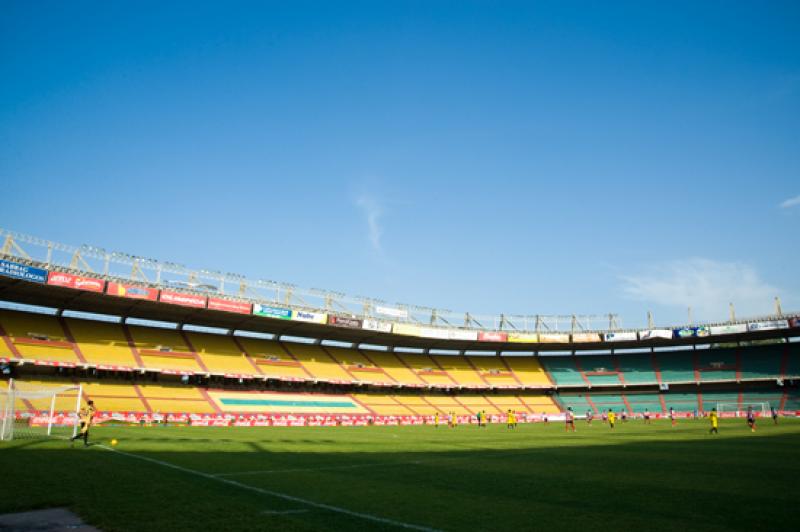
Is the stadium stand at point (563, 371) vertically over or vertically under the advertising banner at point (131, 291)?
under

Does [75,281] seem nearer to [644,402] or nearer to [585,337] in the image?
[585,337]

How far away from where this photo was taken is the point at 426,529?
7.07m

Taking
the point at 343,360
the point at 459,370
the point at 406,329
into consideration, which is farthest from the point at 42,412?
the point at 459,370

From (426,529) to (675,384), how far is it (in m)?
70.6

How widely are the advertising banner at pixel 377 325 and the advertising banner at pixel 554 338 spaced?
23.3 m

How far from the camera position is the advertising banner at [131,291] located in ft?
140

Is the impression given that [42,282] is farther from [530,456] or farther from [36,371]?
[530,456]

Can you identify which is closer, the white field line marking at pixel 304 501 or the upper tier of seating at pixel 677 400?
the white field line marking at pixel 304 501

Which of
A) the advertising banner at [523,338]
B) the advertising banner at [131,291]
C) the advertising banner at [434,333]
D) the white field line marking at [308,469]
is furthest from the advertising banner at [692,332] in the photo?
the advertising banner at [131,291]

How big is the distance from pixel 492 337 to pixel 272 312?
101 feet

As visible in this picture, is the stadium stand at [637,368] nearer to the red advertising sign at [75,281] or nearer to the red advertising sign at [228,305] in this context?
the red advertising sign at [228,305]

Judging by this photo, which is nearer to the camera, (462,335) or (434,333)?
(434,333)

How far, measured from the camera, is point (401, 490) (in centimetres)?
1062

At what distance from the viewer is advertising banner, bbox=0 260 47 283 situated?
37.0m
